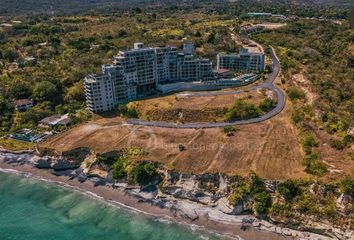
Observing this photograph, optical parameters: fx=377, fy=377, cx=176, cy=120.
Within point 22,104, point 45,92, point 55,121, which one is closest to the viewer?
point 55,121

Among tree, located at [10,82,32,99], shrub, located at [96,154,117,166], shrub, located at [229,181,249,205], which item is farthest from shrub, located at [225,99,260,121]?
tree, located at [10,82,32,99]

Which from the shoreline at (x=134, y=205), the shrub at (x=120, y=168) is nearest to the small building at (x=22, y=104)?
the shoreline at (x=134, y=205)

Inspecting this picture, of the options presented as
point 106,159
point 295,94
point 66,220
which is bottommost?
point 66,220

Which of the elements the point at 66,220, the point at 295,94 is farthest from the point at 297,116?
the point at 66,220

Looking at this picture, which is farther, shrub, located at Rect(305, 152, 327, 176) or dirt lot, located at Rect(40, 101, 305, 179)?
dirt lot, located at Rect(40, 101, 305, 179)

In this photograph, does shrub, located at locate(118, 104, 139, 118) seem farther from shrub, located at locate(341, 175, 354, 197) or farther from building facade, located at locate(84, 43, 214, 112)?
shrub, located at locate(341, 175, 354, 197)

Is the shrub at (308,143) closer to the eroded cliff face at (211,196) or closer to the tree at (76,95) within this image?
the eroded cliff face at (211,196)

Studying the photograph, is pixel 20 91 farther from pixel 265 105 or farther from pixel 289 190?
pixel 289 190
